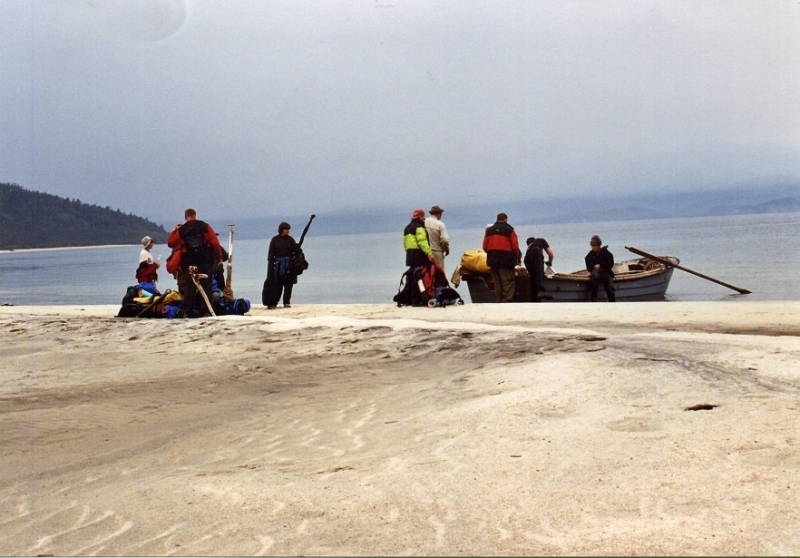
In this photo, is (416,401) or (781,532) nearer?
(781,532)

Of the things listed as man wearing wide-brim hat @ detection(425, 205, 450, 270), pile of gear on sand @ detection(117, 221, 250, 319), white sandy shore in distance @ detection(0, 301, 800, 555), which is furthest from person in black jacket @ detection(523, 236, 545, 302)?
white sandy shore in distance @ detection(0, 301, 800, 555)

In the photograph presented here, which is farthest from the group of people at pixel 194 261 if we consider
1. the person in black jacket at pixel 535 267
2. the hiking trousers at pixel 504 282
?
the person in black jacket at pixel 535 267

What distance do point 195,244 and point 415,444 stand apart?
8859 millimetres

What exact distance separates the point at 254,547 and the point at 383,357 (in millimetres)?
5848

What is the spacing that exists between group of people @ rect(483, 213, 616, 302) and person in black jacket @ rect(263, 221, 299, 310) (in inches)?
136

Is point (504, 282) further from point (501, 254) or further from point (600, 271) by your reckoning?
point (600, 271)

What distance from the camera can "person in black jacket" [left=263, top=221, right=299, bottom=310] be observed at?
1588cm

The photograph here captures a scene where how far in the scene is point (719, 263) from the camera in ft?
152

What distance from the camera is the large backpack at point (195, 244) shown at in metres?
13.9

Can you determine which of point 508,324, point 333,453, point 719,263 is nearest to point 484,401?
point 333,453

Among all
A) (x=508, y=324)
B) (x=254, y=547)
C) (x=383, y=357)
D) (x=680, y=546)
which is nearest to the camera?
(x=680, y=546)

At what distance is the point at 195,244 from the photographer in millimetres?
14016

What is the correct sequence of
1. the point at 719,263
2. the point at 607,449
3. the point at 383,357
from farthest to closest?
the point at 719,263
the point at 383,357
the point at 607,449

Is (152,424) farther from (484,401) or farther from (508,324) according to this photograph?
(508,324)
